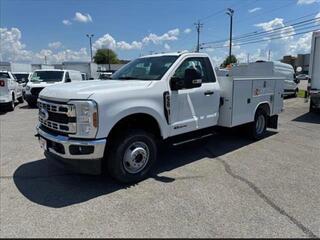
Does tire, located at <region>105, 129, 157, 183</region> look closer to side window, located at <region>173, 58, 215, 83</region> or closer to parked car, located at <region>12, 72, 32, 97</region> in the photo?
side window, located at <region>173, 58, 215, 83</region>

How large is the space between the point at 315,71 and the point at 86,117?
987cm

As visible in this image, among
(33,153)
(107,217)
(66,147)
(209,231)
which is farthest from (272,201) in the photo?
(33,153)

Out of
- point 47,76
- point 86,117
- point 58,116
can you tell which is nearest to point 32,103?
point 47,76

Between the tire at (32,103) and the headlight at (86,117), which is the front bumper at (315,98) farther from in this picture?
the tire at (32,103)

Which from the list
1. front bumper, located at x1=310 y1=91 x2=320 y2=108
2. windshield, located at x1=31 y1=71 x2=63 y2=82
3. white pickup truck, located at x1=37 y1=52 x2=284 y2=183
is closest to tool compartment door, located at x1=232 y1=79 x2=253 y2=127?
white pickup truck, located at x1=37 y1=52 x2=284 y2=183

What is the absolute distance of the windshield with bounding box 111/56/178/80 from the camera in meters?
5.10

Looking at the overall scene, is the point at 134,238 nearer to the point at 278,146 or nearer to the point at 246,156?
the point at 246,156

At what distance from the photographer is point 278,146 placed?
265 inches

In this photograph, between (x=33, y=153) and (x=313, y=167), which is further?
(x=33, y=153)

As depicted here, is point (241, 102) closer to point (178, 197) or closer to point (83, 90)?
point (178, 197)

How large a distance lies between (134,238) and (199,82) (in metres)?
2.96

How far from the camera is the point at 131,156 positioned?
4.48 m

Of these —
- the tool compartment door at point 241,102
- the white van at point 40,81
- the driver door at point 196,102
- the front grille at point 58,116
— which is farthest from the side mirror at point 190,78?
the white van at point 40,81

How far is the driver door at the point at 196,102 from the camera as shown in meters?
5.01
